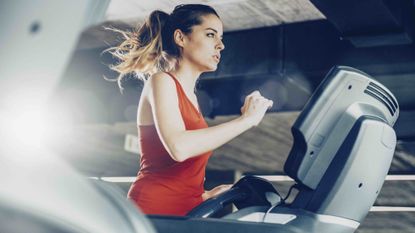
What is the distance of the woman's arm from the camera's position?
1410 mm

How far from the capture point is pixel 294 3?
470cm

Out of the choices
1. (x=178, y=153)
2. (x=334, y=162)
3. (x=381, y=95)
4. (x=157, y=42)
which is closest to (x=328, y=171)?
(x=334, y=162)

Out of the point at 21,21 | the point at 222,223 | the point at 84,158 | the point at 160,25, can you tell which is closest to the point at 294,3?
the point at 160,25

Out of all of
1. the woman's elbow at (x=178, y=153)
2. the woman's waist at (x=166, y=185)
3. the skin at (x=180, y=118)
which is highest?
the skin at (x=180, y=118)

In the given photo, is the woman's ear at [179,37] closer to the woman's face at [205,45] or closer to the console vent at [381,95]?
the woman's face at [205,45]

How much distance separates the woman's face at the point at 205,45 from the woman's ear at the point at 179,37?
0.5 inches

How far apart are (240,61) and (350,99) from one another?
3.66 meters

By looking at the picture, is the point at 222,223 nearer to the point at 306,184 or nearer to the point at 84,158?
the point at 306,184

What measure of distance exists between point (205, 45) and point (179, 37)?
3.5 inches

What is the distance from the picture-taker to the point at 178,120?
56.9 inches

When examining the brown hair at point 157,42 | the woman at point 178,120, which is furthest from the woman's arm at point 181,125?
the brown hair at point 157,42

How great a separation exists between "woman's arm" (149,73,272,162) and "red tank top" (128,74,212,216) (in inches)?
1.6

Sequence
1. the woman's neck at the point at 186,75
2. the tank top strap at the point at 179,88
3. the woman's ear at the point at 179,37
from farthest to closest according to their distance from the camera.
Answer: the woman's ear at the point at 179,37
the woman's neck at the point at 186,75
the tank top strap at the point at 179,88

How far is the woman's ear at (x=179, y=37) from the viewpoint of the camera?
1.76 meters
